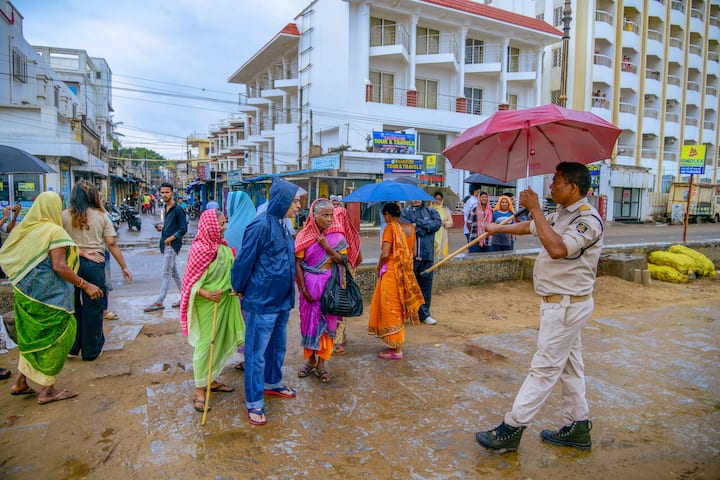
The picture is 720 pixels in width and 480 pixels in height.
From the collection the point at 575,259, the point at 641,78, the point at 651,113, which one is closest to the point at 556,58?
the point at 641,78

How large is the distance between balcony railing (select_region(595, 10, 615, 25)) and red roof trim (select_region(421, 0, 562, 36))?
5012 mm

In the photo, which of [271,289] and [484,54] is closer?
[271,289]

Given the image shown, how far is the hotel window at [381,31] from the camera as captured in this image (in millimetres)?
21938

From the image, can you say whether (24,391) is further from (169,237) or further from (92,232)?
(169,237)

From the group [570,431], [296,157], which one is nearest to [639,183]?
[296,157]

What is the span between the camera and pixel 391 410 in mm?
3422

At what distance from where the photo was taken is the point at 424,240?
5.81 m

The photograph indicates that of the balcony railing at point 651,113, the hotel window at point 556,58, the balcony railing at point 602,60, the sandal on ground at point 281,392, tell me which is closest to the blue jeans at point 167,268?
the sandal on ground at point 281,392

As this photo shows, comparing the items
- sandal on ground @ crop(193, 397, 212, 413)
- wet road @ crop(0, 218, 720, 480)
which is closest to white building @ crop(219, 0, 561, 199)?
wet road @ crop(0, 218, 720, 480)

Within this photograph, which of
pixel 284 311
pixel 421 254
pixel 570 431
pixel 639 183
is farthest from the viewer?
pixel 639 183

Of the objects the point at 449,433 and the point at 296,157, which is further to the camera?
the point at 296,157

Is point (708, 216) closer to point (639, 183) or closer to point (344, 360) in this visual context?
point (639, 183)

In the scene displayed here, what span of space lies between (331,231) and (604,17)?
31.9 metres

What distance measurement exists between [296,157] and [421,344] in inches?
932
